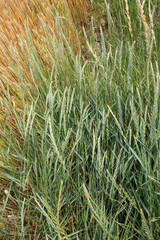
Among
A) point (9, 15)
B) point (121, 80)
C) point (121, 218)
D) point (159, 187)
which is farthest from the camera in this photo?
point (9, 15)

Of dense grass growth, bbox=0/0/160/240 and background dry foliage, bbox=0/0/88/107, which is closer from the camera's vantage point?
dense grass growth, bbox=0/0/160/240

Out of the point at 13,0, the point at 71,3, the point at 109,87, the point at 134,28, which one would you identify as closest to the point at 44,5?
the point at 71,3

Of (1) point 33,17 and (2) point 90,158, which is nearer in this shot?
(2) point 90,158

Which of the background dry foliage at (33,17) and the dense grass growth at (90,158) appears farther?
the background dry foliage at (33,17)

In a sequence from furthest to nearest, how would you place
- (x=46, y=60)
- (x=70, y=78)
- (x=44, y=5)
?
1. (x=44, y=5)
2. (x=46, y=60)
3. (x=70, y=78)

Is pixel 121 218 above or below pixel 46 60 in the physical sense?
below

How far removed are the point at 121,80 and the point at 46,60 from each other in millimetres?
641

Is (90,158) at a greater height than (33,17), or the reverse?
(33,17)

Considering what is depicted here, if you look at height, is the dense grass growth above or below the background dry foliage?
below

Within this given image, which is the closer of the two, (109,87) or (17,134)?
(109,87)

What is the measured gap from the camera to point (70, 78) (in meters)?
1.48

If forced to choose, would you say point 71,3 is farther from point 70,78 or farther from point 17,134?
point 17,134

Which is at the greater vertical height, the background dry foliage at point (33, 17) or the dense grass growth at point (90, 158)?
the background dry foliage at point (33, 17)

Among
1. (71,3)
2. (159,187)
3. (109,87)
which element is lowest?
(159,187)
